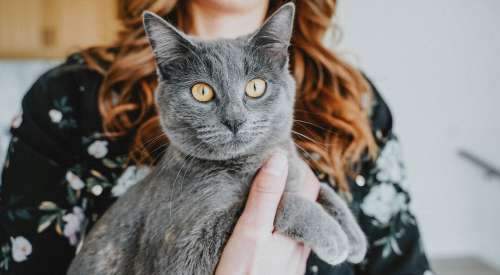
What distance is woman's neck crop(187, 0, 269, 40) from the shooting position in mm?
1174

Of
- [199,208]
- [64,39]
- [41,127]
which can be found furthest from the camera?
[64,39]

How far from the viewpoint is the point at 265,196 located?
79 cm

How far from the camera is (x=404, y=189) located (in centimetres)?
114

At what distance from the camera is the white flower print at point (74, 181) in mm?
1055

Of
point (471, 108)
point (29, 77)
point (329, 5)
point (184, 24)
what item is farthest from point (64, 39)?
point (471, 108)

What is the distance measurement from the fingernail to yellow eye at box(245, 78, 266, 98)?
126 mm

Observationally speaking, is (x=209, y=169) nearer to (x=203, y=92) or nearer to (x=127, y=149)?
(x=203, y=92)

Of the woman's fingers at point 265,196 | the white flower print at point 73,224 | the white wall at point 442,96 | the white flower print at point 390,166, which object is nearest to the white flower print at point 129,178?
the white flower print at point 73,224

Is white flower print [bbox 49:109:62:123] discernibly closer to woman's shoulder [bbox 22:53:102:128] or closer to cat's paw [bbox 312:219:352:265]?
woman's shoulder [bbox 22:53:102:128]

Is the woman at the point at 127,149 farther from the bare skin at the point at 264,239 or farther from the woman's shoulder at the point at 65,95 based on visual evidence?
the bare skin at the point at 264,239

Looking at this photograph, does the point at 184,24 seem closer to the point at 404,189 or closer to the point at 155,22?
the point at 155,22

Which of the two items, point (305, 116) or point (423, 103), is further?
point (423, 103)

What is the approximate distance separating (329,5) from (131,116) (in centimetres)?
65

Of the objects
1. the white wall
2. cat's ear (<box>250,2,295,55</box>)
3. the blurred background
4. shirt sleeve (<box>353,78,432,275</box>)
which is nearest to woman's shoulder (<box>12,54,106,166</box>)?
cat's ear (<box>250,2,295,55</box>)
